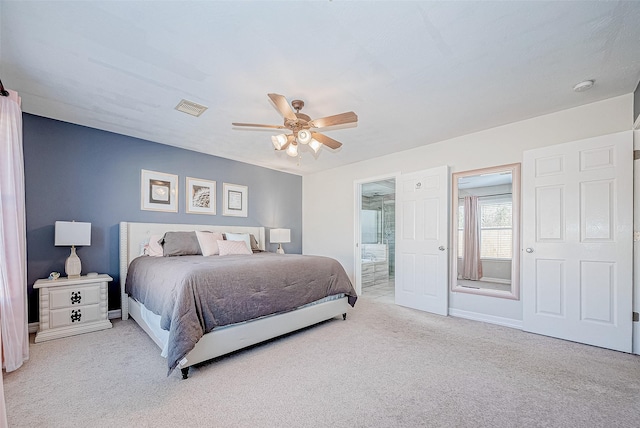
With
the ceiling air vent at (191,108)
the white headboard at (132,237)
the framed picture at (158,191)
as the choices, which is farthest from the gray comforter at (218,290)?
the ceiling air vent at (191,108)

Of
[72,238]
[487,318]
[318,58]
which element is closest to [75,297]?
[72,238]

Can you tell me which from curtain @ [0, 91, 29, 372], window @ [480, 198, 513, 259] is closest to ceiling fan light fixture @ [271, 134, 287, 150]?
curtain @ [0, 91, 29, 372]

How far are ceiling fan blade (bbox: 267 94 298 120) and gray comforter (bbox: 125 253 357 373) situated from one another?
143 cm

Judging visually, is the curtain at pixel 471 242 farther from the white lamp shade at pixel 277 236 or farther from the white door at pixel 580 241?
the white lamp shade at pixel 277 236

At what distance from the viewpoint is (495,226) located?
558 cm

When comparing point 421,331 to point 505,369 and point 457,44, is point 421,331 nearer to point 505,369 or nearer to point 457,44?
point 505,369

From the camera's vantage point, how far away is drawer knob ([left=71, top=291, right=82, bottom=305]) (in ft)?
9.72

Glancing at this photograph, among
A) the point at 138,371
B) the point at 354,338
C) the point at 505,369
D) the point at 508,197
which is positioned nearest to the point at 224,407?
the point at 138,371

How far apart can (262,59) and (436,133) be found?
2.54 meters

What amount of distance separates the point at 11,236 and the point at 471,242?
6.58m

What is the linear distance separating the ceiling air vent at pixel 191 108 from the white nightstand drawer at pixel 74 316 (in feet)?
7.85

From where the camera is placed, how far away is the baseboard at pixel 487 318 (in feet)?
10.7

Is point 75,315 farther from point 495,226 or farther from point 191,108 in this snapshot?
point 495,226

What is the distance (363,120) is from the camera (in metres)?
3.25
